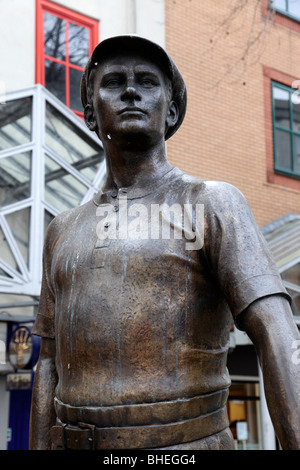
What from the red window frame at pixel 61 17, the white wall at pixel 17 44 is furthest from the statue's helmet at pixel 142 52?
the red window frame at pixel 61 17

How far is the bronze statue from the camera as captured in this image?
1677mm

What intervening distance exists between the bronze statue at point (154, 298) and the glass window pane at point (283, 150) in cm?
978

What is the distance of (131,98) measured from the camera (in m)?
1.94

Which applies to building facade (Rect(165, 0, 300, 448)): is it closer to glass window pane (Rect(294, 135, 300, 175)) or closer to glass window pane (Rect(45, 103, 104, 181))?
glass window pane (Rect(294, 135, 300, 175))

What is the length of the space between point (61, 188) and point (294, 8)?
6861 mm

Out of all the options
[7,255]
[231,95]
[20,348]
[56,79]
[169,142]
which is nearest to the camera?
[7,255]

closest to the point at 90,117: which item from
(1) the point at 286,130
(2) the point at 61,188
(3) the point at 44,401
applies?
(3) the point at 44,401

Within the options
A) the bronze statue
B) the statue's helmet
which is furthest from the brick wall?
the bronze statue

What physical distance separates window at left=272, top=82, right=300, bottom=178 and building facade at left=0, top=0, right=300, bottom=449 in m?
0.03

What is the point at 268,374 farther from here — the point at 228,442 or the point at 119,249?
the point at 119,249

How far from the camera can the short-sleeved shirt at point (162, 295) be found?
1.72m

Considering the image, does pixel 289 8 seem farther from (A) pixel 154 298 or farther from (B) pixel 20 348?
(A) pixel 154 298

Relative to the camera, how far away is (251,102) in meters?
11.2
